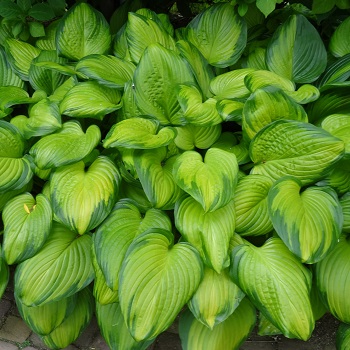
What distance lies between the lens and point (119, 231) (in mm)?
1601

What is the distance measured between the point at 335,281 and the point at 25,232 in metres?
1.06

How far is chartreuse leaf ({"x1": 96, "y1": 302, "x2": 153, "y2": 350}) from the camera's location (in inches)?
63.6

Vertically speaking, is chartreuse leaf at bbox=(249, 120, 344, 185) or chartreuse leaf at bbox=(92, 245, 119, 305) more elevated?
chartreuse leaf at bbox=(249, 120, 344, 185)

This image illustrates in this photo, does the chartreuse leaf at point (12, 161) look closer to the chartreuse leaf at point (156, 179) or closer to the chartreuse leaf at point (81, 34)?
the chartreuse leaf at point (156, 179)

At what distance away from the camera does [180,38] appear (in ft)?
7.22

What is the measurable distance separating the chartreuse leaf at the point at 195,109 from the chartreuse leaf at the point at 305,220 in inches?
14.6

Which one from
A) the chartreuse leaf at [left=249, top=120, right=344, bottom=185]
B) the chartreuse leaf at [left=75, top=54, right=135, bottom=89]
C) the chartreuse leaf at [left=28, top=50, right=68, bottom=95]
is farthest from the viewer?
the chartreuse leaf at [left=28, top=50, right=68, bottom=95]

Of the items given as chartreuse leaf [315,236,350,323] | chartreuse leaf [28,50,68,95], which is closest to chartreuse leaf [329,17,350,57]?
chartreuse leaf [315,236,350,323]

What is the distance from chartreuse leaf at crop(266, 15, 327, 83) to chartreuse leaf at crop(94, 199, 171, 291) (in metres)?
0.83

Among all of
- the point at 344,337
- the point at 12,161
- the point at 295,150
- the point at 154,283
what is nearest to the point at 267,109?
the point at 295,150

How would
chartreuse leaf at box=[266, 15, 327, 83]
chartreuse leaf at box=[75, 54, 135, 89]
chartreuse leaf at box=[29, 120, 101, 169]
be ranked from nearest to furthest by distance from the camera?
chartreuse leaf at box=[29, 120, 101, 169]
chartreuse leaf at box=[75, 54, 135, 89]
chartreuse leaf at box=[266, 15, 327, 83]

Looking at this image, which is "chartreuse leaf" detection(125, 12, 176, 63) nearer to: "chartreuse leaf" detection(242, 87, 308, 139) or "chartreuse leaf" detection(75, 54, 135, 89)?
→ "chartreuse leaf" detection(75, 54, 135, 89)

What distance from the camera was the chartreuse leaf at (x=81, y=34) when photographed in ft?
6.96

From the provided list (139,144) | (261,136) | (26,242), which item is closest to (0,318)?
(26,242)
